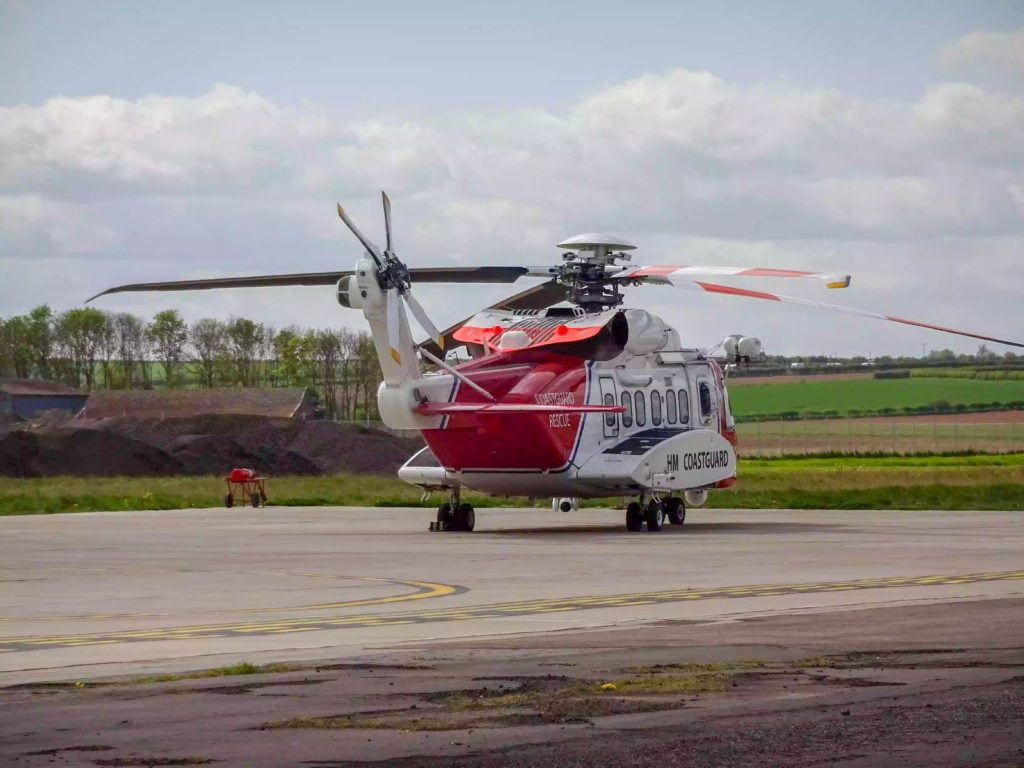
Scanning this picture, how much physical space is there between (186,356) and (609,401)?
11100 cm

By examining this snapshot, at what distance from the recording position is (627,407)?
36.8 meters

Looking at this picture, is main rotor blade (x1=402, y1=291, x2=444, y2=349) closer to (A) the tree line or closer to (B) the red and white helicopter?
(B) the red and white helicopter

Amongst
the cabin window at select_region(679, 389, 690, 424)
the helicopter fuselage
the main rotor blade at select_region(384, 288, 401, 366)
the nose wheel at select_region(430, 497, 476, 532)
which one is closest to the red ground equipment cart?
the helicopter fuselage

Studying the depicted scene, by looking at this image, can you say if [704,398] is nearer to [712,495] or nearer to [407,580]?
[712,495]

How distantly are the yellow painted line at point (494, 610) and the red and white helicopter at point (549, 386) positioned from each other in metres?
10.8

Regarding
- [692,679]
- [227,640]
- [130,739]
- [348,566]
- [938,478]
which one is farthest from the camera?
[938,478]

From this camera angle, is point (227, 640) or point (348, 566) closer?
point (227, 640)

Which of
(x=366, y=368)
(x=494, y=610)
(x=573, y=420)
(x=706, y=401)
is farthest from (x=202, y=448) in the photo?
(x=494, y=610)

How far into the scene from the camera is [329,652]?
14234mm

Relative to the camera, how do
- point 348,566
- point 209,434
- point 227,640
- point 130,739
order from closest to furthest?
1. point 130,739
2. point 227,640
3. point 348,566
4. point 209,434

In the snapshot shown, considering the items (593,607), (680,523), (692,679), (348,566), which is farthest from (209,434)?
(692,679)

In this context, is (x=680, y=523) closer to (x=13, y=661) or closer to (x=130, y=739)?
(x=13, y=661)

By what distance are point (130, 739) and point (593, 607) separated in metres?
9.42

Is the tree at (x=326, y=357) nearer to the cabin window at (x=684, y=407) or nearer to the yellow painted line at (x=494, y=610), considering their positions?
the cabin window at (x=684, y=407)
